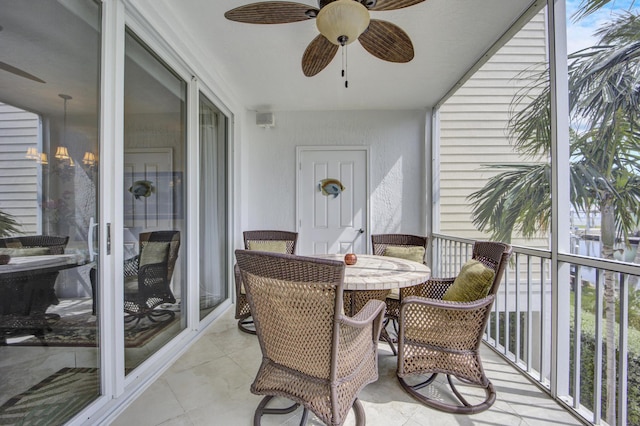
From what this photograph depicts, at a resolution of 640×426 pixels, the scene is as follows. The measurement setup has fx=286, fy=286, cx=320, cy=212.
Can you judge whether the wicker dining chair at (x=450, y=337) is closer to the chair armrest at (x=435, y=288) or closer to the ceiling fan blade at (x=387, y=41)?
the chair armrest at (x=435, y=288)

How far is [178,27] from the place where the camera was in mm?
2250

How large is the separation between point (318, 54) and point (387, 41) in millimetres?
521

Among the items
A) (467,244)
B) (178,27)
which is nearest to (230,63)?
(178,27)

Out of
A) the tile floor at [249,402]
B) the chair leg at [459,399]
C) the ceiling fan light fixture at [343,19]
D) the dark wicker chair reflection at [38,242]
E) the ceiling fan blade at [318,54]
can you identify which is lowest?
the tile floor at [249,402]

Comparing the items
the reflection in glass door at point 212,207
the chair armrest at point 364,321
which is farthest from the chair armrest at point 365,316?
the reflection in glass door at point 212,207

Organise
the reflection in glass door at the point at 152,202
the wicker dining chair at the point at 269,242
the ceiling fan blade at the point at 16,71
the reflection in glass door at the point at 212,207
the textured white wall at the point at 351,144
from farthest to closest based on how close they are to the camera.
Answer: the textured white wall at the point at 351,144
the wicker dining chair at the point at 269,242
the reflection in glass door at the point at 212,207
the reflection in glass door at the point at 152,202
the ceiling fan blade at the point at 16,71

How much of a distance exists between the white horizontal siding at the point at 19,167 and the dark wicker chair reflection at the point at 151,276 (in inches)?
27.6

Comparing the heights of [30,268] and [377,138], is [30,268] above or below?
below

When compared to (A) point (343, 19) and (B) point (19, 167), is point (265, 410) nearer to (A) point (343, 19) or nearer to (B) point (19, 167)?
(B) point (19, 167)

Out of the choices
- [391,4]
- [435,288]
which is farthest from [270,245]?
[391,4]

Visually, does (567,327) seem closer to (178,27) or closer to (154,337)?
(154,337)

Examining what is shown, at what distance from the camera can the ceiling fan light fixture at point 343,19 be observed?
1.52m

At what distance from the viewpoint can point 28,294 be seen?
4.07 ft

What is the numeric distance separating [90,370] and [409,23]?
317 centimetres
